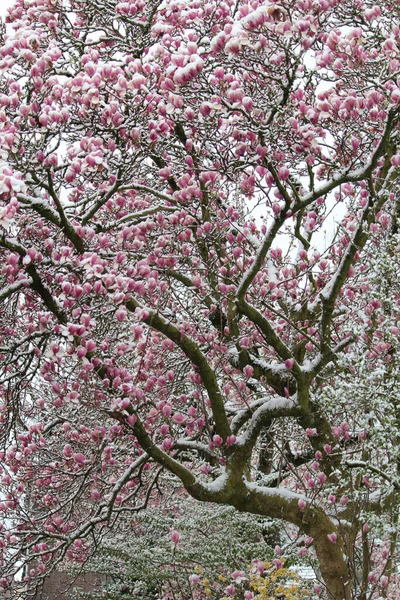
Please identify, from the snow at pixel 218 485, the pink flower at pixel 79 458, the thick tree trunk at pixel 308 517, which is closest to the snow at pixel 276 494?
the thick tree trunk at pixel 308 517

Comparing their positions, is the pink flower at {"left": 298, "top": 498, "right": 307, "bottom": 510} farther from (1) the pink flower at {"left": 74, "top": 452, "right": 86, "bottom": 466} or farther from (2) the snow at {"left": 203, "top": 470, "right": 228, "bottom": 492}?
(1) the pink flower at {"left": 74, "top": 452, "right": 86, "bottom": 466}

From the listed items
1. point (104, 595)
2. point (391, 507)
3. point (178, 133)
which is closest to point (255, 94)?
point (178, 133)

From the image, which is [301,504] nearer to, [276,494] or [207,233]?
[276,494]

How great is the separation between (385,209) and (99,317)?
2.64m

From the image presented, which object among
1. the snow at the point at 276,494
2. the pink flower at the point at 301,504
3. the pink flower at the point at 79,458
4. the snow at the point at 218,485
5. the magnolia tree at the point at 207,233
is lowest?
the pink flower at the point at 79,458

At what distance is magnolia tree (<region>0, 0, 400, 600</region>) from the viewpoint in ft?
14.1

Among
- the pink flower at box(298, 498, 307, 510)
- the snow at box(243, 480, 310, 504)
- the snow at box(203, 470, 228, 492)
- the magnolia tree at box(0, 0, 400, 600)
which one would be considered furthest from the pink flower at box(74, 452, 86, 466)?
the pink flower at box(298, 498, 307, 510)

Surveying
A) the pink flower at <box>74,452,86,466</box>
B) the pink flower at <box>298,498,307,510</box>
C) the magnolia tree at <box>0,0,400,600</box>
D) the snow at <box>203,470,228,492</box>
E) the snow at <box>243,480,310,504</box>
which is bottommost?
the pink flower at <box>74,452,86,466</box>

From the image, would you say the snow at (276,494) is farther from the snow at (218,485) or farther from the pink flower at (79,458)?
the pink flower at (79,458)

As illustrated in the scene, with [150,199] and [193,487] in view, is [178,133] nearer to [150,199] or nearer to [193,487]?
[150,199]

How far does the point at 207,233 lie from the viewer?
5117mm

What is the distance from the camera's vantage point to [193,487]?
5055 mm

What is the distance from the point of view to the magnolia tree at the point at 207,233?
4289mm

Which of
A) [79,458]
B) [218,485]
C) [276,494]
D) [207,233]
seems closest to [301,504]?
[276,494]
